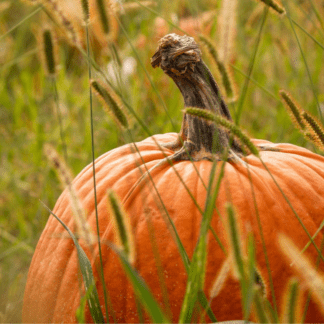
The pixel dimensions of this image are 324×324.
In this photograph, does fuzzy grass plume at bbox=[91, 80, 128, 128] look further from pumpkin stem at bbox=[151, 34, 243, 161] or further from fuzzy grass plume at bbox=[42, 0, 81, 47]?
pumpkin stem at bbox=[151, 34, 243, 161]

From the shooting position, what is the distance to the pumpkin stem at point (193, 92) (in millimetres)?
904

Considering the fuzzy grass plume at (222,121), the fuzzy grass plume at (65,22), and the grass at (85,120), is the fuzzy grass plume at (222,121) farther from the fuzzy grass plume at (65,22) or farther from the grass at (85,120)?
the grass at (85,120)

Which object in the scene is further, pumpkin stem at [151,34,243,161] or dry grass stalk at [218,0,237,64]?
pumpkin stem at [151,34,243,161]

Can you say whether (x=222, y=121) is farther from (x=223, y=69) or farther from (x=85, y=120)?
(x=85, y=120)

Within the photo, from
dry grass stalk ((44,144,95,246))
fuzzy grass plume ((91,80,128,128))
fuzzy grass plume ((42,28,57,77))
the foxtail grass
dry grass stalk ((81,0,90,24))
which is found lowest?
dry grass stalk ((44,144,95,246))

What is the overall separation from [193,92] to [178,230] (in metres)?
0.35

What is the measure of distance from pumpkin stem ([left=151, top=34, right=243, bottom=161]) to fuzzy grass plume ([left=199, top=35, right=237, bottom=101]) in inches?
7.0

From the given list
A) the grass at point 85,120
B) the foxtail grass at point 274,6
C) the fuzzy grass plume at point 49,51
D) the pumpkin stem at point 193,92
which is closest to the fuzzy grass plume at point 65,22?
the fuzzy grass plume at point 49,51

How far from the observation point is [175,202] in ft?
2.74

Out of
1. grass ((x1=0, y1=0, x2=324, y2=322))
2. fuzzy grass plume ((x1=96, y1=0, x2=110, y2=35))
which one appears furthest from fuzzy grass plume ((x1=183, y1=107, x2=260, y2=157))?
grass ((x1=0, y1=0, x2=324, y2=322))

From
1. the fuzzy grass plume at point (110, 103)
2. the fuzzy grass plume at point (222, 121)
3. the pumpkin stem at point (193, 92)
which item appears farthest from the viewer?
the pumpkin stem at point (193, 92)

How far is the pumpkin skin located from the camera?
2.56ft

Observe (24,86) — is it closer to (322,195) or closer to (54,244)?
(54,244)

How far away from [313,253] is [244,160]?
0.27m
